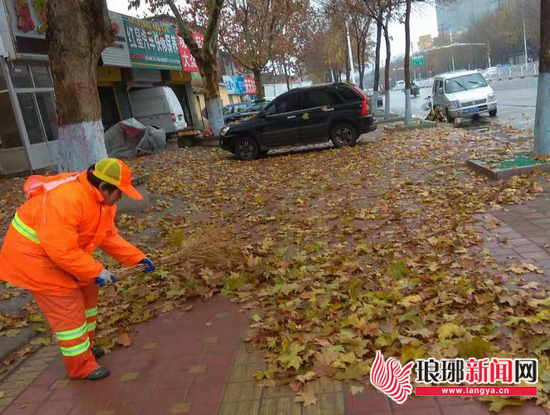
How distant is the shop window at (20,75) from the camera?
A: 12.9 meters

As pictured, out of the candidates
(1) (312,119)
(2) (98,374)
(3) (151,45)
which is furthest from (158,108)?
(2) (98,374)

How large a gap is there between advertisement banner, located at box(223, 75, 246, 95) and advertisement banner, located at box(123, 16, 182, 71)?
17284mm

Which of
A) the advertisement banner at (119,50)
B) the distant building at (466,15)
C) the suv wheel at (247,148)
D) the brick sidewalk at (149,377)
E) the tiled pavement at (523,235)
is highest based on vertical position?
the distant building at (466,15)

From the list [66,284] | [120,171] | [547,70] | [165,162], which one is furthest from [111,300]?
[165,162]

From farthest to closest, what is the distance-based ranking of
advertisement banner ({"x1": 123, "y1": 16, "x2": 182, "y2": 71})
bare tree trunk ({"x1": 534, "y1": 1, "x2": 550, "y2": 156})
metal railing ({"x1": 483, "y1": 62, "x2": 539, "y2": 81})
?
metal railing ({"x1": 483, "y1": 62, "x2": 539, "y2": 81})
advertisement banner ({"x1": 123, "y1": 16, "x2": 182, "y2": 71})
bare tree trunk ({"x1": 534, "y1": 1, "x2": 550, "y2": 156})

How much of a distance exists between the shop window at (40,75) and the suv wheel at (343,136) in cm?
881

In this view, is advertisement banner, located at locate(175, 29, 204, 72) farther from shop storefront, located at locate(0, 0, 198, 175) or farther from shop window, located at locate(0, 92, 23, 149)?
shop window, located at locate(0, 92, 23, 149)

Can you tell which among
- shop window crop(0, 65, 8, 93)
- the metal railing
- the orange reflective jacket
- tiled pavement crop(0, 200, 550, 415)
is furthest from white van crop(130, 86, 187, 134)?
the metal railing

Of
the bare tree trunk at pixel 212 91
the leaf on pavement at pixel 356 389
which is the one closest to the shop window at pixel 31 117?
the bare tree trunk at pixel 212 91

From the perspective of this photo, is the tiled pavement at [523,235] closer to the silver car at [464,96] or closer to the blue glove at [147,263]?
the blue glove at [147,263]

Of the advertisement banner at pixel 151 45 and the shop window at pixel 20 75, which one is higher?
the advertisement banner at pixel 151 45

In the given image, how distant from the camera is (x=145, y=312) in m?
4.29

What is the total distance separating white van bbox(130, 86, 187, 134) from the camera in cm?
1991

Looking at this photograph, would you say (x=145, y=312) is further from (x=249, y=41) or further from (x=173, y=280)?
(x=249, y=41)
